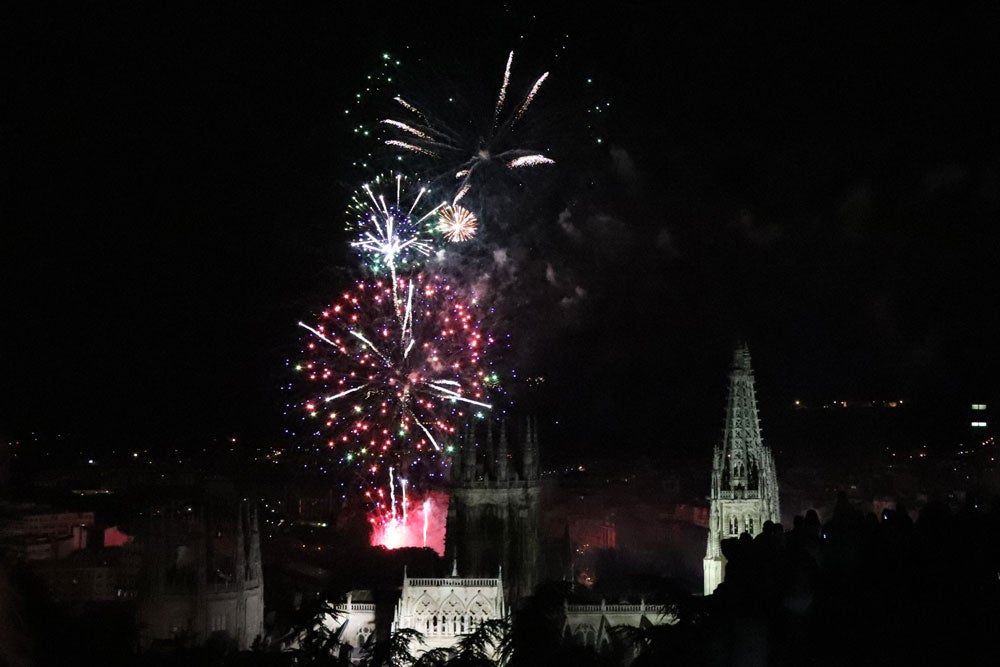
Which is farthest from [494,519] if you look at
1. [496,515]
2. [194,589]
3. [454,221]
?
[194,589]

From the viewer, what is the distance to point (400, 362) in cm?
3878

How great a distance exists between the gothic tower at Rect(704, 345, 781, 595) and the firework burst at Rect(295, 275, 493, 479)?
916 centimetres

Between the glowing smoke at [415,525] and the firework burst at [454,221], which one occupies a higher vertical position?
the firework burst at [454,221]

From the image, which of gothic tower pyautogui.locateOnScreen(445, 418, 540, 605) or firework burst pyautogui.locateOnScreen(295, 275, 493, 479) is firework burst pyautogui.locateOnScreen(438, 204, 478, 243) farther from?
gothic tower pyautogui.locateOnScreen(445, 418, 540, 605)

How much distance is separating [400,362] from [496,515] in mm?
7021

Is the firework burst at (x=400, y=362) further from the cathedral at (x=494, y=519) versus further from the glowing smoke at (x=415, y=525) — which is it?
the glowing smoke at (x=415, y=525)

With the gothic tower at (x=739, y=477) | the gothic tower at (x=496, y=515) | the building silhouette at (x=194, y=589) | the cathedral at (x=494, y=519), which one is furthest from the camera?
the gothic tower at (x=496, y=515)

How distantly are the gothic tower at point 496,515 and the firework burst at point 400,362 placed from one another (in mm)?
1619

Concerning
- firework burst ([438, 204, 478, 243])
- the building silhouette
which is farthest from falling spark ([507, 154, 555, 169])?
the building silhouette

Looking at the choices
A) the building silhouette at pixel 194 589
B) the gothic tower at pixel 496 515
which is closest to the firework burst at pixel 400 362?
the gothic tower at pixel 496 515

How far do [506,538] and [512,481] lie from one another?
7.33 feet

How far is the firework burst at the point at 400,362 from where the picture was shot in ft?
126

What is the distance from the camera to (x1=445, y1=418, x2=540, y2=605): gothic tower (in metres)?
39.0

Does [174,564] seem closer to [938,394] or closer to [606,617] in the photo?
[606,617]
